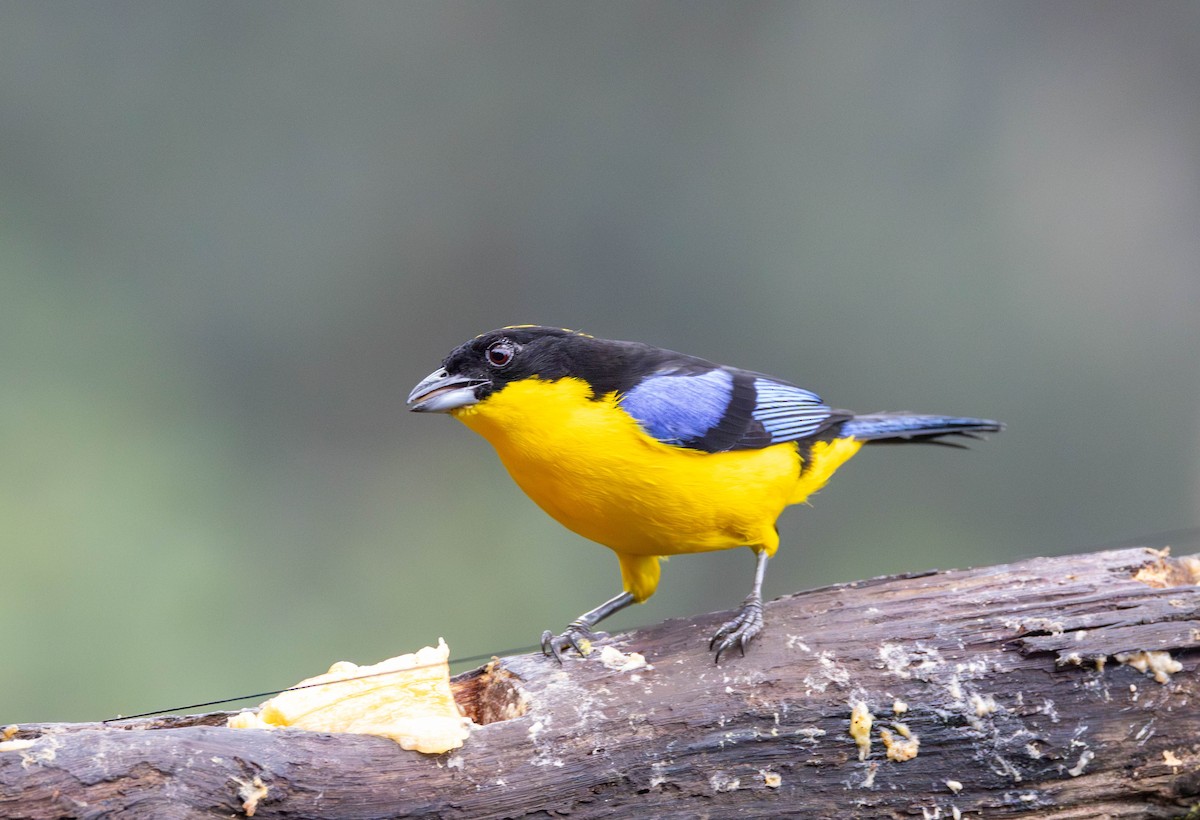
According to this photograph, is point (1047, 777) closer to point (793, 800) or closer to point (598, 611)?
point (793, 800)

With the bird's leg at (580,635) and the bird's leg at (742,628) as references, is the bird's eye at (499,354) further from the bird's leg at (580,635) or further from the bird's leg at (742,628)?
the bird's leg at (742,628)

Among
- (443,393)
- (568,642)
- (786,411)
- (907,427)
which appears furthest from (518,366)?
(907,427)

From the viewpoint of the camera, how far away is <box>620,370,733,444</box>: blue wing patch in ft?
8.82

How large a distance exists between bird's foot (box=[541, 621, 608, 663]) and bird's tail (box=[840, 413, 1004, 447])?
1095mm

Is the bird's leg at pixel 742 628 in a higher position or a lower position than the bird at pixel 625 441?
lower

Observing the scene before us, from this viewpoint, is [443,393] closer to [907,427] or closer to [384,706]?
[384,706]

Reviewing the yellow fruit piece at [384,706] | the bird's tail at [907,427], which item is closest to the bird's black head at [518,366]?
the yellow fruit piece at [384,706]

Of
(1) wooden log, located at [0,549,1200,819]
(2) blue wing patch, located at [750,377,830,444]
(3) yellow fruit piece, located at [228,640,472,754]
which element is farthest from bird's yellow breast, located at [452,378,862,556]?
(3) yellow fruit piece, located at [228,640,472,754]

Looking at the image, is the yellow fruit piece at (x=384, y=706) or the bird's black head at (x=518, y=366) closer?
the yellow fruit piece at (x=384, y=706)

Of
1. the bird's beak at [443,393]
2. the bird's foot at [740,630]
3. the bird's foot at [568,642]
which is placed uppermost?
the bird's beak at [443,393]

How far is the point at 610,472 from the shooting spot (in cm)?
264

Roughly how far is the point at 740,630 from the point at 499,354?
0.94 metres

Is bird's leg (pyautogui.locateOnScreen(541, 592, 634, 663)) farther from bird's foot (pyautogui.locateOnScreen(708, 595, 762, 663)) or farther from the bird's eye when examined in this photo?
the bird's eye

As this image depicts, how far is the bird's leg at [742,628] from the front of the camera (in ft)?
8.41
